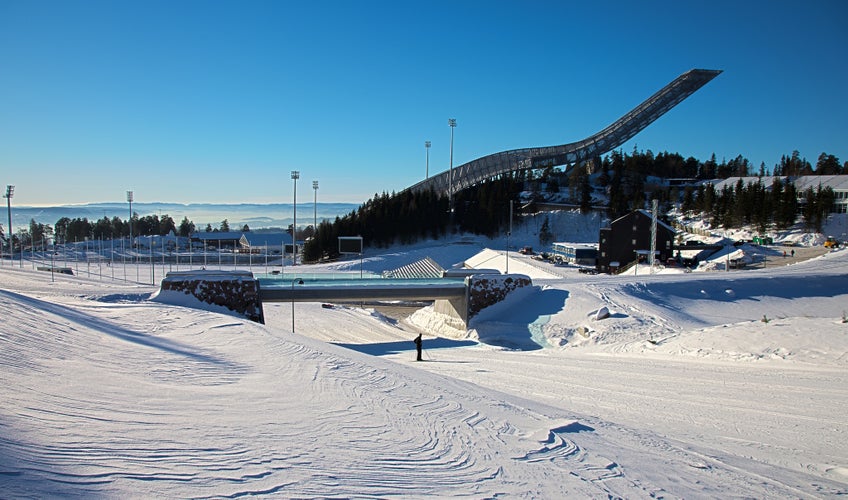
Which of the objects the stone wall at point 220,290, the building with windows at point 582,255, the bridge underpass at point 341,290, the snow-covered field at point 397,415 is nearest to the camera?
the snow-covered field at point 397,415

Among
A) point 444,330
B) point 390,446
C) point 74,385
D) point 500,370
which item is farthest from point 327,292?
point 390,446

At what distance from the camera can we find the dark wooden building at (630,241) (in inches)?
1615

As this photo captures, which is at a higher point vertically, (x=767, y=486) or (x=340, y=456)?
(x=340, y=456)

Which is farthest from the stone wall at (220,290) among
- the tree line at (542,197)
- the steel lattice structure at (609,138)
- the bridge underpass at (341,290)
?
the steel lattice structure at (609,138)

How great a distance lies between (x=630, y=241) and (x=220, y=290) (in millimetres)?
31288

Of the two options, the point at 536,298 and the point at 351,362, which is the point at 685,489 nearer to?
the point at 351,362

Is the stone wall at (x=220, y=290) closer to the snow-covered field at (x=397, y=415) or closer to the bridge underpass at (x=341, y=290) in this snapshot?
the bridge underpass at (x=341, y=290)

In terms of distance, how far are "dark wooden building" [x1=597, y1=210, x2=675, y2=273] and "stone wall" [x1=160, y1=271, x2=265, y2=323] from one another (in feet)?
92.6

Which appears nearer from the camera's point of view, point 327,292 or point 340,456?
point 340,456

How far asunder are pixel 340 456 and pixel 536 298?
19822 millimetres

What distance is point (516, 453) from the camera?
17.3 feet

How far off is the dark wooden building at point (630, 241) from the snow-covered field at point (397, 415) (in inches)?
1044

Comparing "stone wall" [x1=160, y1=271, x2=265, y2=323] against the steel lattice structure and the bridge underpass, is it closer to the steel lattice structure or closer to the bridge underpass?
the bridge underpass

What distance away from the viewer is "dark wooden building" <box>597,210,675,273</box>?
41.0m
